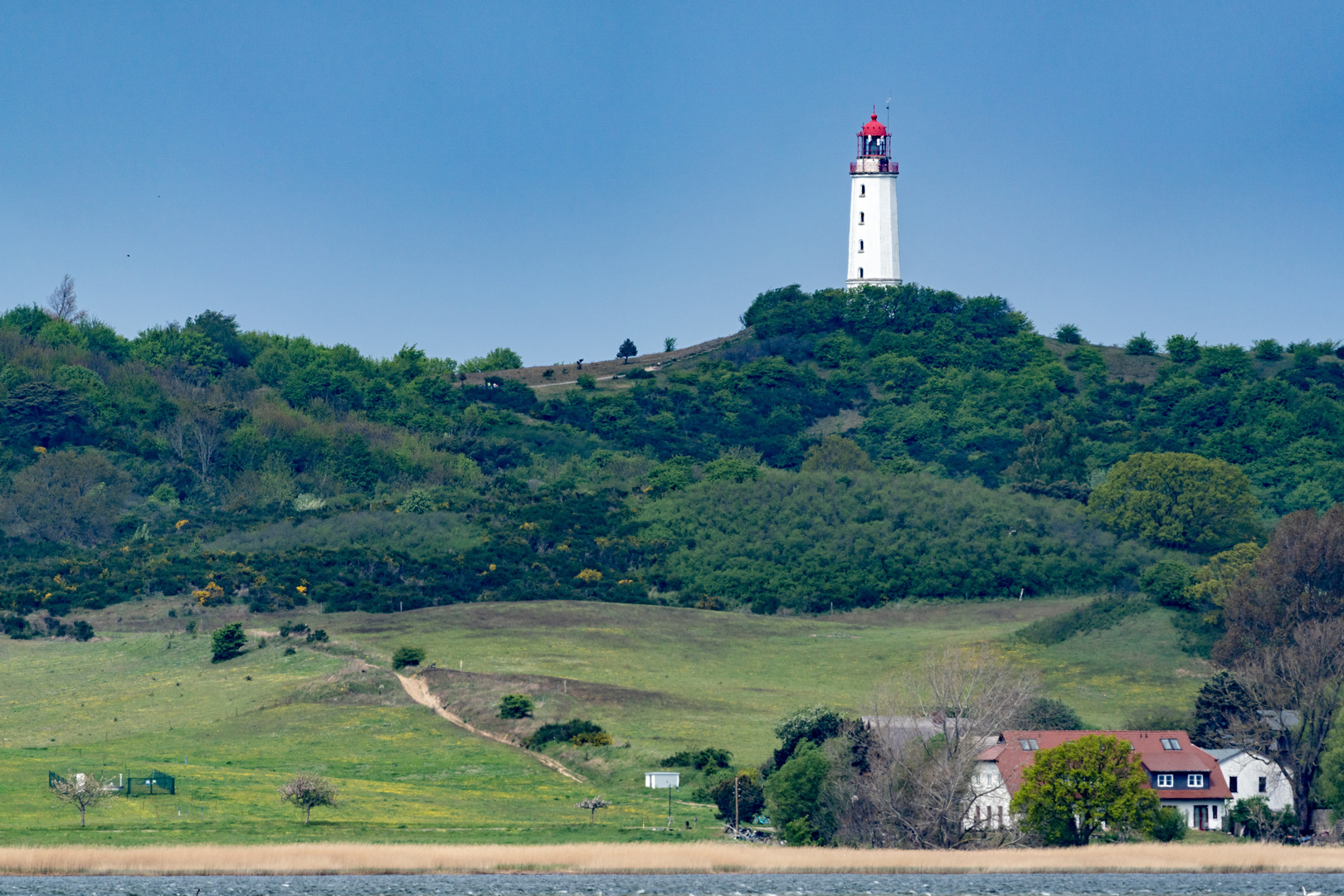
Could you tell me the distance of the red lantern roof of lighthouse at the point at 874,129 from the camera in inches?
7633

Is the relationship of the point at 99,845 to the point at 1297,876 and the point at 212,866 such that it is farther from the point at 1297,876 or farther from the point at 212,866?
the point at 1297,876

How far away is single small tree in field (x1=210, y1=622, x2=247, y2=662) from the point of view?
105 metres

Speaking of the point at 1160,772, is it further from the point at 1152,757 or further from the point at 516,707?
the point at 516,707

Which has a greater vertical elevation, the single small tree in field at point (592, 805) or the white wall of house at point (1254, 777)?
the white wall of house at point (1254, 777)

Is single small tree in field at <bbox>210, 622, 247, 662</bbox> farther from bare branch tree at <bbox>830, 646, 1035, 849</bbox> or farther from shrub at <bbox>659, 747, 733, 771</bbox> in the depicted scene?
bare branch tree at <bbox>830, 646, 1035, 849</bbox>

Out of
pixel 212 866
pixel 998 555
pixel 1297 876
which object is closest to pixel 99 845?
pixel 212 866

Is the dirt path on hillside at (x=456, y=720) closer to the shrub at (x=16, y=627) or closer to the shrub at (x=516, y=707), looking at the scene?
the shrub at (x=516, y=707)

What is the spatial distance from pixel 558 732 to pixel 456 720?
7066mm

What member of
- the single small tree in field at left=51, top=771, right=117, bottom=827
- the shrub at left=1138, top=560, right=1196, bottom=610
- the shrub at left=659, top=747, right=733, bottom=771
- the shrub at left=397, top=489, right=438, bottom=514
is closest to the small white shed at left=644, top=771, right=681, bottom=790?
the shrub at left=659, top=747, right=733, bottom=771

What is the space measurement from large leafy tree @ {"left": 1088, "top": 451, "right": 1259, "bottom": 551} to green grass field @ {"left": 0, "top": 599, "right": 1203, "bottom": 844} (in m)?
18.5

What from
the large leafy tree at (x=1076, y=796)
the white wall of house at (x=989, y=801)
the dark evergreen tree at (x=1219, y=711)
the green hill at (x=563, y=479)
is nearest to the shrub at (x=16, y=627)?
the green hill at (x=563, y=479)

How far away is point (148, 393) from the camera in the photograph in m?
180

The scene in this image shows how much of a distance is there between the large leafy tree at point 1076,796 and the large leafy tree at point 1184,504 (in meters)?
86.4

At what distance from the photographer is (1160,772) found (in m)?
68.1
